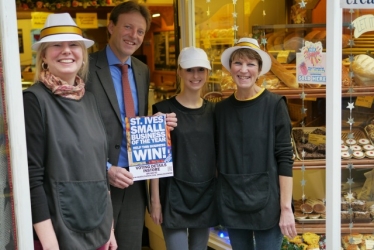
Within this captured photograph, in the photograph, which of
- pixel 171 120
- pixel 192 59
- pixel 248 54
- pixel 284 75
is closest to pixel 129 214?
pixel 171 120

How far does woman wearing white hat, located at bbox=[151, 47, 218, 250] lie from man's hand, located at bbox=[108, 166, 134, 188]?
21 cm

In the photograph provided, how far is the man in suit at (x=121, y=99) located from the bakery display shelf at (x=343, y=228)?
119 centimetres

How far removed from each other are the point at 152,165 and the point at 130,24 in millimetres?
787

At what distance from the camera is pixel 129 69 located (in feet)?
8.64

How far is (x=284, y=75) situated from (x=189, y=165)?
43.0 inches

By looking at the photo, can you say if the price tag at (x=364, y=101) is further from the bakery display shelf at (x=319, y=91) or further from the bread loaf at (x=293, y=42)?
the bread loaf at (x=293, y=42)

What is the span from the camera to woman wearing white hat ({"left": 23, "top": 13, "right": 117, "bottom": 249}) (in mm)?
1831

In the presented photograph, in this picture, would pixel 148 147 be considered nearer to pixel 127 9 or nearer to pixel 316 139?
pixel 127 9

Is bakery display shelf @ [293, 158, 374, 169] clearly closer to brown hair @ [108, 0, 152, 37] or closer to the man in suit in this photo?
the man in suit

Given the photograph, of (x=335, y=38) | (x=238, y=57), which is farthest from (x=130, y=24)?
(x=335, y=38)

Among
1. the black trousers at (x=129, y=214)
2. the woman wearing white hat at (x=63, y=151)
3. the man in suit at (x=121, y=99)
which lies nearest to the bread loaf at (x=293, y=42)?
the man in suit at (x=121, y=99)

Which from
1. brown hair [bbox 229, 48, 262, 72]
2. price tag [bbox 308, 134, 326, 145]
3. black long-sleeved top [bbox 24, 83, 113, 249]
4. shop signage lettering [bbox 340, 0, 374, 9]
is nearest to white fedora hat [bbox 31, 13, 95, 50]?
black long-sleeved top [bbox 24, 83, 113, 249]

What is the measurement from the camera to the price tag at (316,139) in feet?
10.3

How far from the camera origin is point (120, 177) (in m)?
2.36
